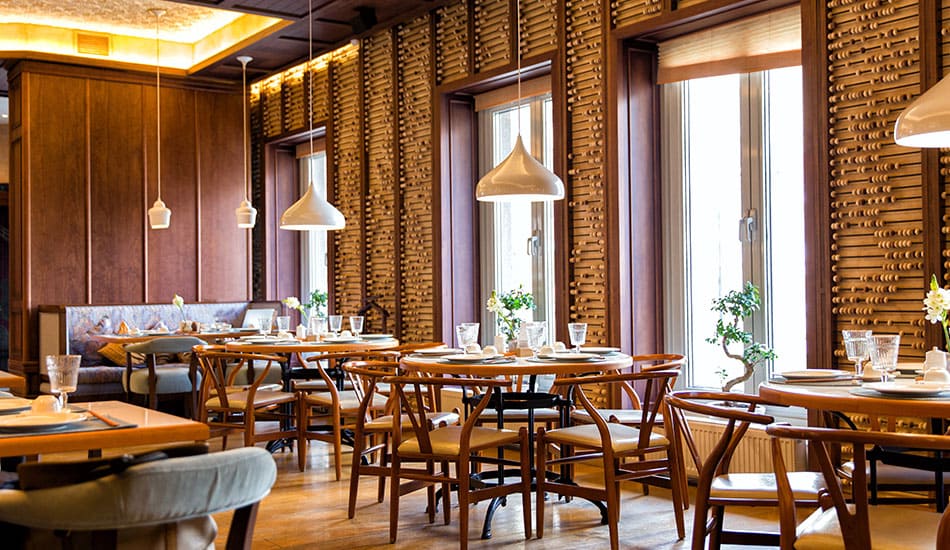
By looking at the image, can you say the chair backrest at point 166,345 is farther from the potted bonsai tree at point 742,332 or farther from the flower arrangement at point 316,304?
the potted bonsai tree at point 742,332

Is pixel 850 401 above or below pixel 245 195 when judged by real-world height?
below

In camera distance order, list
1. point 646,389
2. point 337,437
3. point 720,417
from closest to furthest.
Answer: point 720,417 → point 646,389 → point 337,437

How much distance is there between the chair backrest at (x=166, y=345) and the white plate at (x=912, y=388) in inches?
205

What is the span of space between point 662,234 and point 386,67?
3.16 metres

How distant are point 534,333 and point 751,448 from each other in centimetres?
135

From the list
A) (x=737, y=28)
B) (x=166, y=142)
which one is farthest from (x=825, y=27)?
(x=166, y=142)

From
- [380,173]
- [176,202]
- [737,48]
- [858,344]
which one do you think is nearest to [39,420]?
[858,344]

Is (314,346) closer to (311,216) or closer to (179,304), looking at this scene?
(311,216)

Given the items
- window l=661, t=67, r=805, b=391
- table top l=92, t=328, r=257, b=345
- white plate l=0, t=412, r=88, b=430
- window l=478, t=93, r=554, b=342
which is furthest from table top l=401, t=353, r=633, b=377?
table top l=92, t=328, r=257, b=345

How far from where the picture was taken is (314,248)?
9.98m

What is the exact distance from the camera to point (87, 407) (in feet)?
9.64

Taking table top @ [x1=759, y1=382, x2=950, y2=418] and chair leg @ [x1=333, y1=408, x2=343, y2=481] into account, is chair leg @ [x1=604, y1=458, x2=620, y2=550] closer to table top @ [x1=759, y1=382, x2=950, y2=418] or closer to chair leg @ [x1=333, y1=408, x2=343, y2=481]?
table top @ [x1=759, y1=382, x2=950, y2=418]

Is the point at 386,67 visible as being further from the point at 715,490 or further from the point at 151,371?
the point at 715,490

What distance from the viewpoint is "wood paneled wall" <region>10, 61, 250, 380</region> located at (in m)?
9.41
